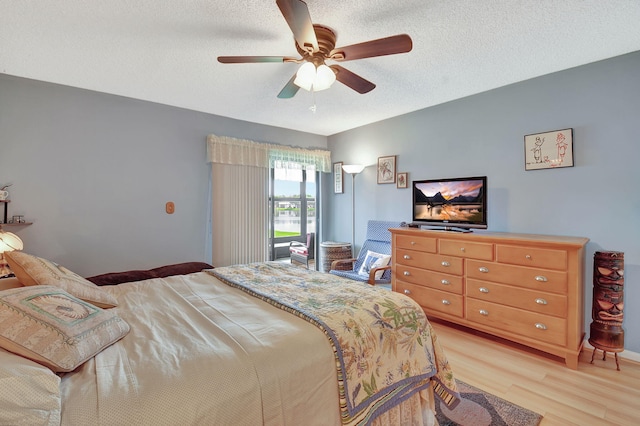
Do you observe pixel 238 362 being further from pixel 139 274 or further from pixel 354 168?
pixel 354 168

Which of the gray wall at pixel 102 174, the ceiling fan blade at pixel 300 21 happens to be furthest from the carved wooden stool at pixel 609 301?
the gray wall at pixel 102 174

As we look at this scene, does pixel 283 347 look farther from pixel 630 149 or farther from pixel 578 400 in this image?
pixel 630 149

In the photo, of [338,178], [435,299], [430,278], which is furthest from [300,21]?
[338,178]

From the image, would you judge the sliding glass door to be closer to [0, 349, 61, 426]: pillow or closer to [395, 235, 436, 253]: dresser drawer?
[395, 235, 436, 253]: dresser drawer

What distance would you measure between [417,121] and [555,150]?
1.57 meters

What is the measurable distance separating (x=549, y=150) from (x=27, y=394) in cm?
376

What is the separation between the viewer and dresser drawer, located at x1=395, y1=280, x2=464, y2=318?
2979 mm

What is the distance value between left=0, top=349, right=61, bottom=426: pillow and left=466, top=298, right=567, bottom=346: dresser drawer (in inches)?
119

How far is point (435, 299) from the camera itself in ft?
10.3

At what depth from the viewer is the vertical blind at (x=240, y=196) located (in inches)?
156

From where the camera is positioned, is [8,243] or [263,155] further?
[263,155]

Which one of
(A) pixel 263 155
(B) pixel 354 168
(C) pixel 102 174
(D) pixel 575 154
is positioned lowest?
(C) pixel 102 174

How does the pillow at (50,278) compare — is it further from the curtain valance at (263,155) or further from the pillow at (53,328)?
the curtain valance at (263,155)

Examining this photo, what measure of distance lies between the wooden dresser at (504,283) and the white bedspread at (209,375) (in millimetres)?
2105
